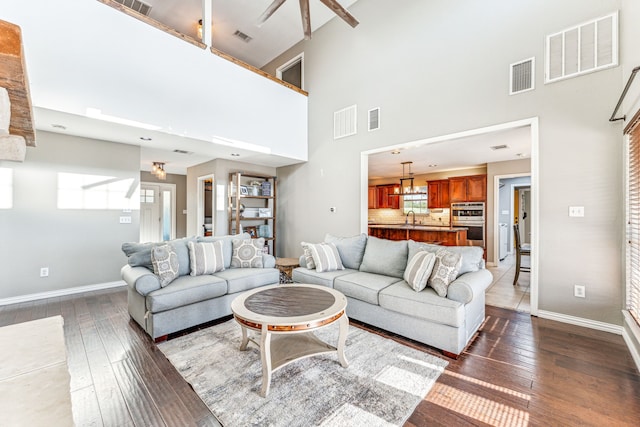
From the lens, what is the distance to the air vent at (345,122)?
505 centimetres

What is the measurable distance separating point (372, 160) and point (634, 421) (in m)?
5.55

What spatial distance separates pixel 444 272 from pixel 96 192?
5.10m

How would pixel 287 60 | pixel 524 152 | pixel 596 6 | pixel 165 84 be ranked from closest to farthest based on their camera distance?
pixel 596 6
pixel 165 84
pixel 524 152
pixel 287 60

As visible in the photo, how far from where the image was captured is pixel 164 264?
2.89 metres

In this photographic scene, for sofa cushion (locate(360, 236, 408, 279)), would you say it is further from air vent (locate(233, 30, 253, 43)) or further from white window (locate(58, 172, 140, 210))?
air vent (locate(233, 30, 253, 43))

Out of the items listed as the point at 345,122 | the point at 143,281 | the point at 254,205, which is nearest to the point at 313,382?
the point at 143,281

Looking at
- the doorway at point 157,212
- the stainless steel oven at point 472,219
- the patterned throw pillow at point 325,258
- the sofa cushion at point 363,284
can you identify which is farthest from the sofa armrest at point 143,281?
the stainless steel oven at point 472,219

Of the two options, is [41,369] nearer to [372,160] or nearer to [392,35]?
[392,35]

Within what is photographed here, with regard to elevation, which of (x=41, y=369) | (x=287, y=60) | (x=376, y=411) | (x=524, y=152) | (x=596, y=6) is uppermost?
(x=287, y=60)

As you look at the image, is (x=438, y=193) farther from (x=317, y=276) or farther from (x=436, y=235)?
(x=317, y=276)

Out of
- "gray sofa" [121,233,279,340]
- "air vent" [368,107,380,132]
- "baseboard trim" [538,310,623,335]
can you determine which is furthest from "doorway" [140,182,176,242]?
"baseboard trim" [538,310,623,335]

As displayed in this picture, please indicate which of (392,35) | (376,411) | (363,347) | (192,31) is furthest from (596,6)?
(192,31)

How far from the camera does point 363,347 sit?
2.51 meters

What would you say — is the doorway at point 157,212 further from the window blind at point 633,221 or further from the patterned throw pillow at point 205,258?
the window blind at point 633,221
